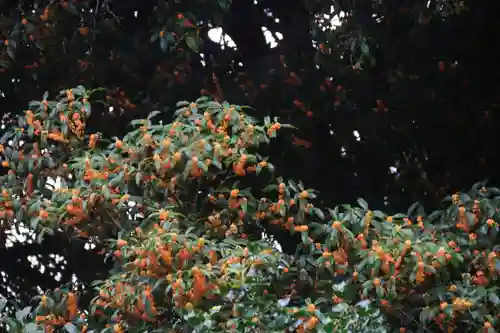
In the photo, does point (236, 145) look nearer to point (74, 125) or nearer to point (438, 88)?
point (74, 125)

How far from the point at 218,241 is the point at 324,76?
5.71ft

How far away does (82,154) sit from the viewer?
17.8 ft

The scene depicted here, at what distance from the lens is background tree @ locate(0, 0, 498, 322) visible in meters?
6.31

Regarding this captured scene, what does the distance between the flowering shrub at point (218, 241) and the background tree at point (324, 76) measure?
1.01m

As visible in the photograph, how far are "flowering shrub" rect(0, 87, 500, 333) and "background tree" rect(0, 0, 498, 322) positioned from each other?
39.6 inches

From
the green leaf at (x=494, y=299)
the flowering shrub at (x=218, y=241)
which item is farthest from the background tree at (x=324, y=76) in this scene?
the green leaf at (x=494, y=299)

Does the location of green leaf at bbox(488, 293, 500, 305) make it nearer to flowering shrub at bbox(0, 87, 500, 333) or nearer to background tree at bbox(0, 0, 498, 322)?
flowering shrub at bbox(0, 87, 500, 333)

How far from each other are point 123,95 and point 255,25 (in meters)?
1.11

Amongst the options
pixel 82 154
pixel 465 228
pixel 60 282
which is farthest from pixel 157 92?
pixel 465 228

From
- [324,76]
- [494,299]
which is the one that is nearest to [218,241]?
[494,299]

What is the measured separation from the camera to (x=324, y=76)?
6.52 meters

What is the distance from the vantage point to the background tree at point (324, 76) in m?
6.31

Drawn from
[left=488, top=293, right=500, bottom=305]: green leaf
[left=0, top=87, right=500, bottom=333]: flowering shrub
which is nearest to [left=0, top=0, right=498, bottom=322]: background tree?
[left=0, top=87, right=500, bottom=333]: flowering shrub

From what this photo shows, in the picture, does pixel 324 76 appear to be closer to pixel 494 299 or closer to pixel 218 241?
pixel 218 241
